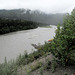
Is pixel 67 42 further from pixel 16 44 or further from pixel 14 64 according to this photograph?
pixel 16 44

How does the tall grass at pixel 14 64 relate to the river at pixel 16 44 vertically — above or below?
above

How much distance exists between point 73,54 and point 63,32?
87 cm

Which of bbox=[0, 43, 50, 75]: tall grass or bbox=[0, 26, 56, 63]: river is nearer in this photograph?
bbox=[0, 43, 50, 75]: tall grass

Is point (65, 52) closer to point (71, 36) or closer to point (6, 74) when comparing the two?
point (71, 36)

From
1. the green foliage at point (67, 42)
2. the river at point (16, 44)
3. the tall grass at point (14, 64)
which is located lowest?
the river at point (16, 44)

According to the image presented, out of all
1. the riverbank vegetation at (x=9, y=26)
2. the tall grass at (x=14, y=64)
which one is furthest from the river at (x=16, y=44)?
the riverbank vegetation at (x=9, y=26)

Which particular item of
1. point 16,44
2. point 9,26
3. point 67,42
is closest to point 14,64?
point 67,42

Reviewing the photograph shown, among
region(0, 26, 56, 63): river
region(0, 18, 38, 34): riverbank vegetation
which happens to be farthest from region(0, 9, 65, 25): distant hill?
region(0, 26, 56, 63): river

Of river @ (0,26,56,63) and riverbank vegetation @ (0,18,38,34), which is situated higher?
riverbank vegetation @ (0,18,38,34)

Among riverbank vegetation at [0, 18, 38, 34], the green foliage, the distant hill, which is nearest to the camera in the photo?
the green foliage

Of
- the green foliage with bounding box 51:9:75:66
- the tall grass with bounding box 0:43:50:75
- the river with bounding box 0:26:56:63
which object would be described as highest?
the green foliage with bounding box 51:9:75:66

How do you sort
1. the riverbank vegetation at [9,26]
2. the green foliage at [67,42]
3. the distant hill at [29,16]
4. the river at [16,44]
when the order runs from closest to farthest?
the green foliage at [67,42], the river at [16,44], the riverbank vegetation at [9,26], the distant hill at [29,16]

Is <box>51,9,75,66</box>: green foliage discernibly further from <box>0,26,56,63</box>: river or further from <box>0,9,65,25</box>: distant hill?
<box>0,9,65,25</box>: distant hill

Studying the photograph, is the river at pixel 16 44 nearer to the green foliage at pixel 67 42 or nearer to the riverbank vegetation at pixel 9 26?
the green foliage at pixel 67 42
